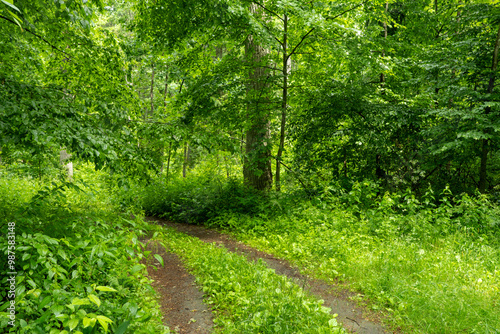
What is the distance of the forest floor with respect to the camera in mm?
3670

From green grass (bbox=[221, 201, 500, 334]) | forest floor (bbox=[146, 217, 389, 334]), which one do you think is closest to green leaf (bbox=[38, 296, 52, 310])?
forest floor (bbox=[146, 217, 389, 334])

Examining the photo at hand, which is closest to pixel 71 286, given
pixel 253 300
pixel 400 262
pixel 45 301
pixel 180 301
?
pixel 45 301

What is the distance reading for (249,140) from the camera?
929 centimetres

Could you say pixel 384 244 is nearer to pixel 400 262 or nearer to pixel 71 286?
pixel 400 262

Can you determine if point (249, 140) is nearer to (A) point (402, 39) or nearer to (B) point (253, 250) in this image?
(B) point (253, 250)

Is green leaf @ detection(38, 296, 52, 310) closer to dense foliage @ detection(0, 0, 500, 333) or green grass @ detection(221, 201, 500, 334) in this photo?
dense foliage @ detection(0, 0, 500, 333)

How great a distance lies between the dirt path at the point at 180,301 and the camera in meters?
3.66

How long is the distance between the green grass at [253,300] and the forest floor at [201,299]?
17cm

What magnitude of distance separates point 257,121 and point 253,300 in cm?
544

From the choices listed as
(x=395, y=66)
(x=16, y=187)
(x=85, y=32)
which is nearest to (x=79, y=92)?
(x=85, y=32)

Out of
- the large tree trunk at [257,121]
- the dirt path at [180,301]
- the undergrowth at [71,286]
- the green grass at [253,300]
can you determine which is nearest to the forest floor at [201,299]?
the dirt path at [180,301]

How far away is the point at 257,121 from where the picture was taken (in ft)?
27.7

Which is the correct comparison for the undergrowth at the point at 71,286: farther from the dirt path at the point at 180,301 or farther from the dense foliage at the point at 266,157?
the dirt path at the point at 180,301

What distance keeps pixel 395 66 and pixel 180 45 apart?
17.6 feet
